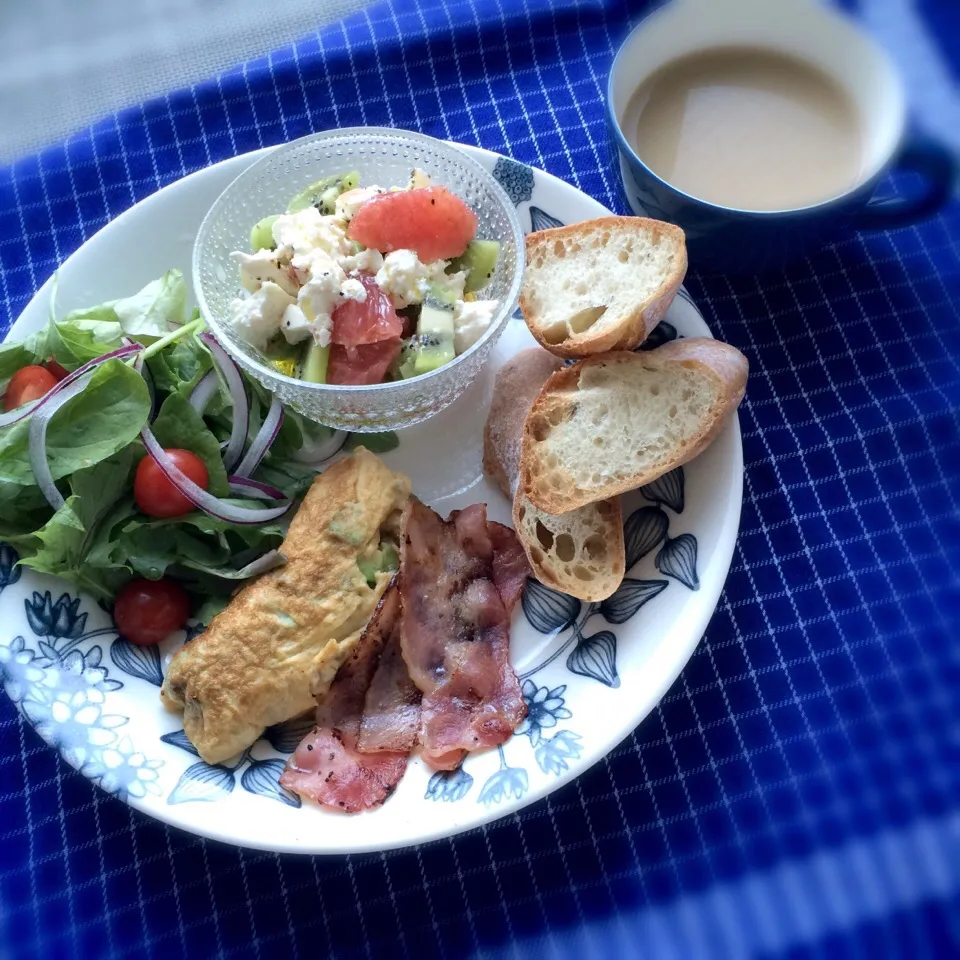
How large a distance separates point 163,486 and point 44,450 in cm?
24

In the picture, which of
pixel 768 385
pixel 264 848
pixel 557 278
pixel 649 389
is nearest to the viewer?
pixel 264 848


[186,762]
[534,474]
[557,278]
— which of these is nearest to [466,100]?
[557,278]

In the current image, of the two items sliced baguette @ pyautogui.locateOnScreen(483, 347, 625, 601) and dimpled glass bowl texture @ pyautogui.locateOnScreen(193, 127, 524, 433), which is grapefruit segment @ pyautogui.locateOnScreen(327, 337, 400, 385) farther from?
sliced baguette @ pyautogui.locateOnScreen(483, 347, 625, 601)

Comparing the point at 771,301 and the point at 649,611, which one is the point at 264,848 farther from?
the point at 771,301

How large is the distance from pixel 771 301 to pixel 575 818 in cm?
129

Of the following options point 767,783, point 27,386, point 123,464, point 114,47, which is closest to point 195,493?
point 123,464

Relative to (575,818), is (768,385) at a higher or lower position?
higher

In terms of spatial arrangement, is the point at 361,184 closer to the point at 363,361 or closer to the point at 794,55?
the point at 363,361

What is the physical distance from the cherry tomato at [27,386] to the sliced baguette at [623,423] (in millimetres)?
1013

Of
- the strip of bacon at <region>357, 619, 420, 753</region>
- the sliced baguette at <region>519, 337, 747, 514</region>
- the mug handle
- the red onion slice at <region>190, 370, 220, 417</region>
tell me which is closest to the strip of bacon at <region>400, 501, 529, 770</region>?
the strip of bacon at <region>357, 619, 420, 753</region>

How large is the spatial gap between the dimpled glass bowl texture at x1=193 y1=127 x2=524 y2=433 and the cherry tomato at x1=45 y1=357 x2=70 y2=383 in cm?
35

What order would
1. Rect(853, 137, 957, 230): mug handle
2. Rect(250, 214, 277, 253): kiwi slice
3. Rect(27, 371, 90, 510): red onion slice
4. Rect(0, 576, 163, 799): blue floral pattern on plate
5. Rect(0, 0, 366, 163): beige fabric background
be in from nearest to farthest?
Rect(853, 137, 957, 230): mug handle → Rect(0, 576, 163, 799): blue floral pattern on plate → Rect(27, 371, 90, 510): red onion slice → Rect(250, 214, 277, 253): kiwi slice → Rect(0, 0, 366, 163): beige fabric background

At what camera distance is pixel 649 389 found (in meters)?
1.83

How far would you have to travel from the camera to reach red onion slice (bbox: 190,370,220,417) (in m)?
1.95
